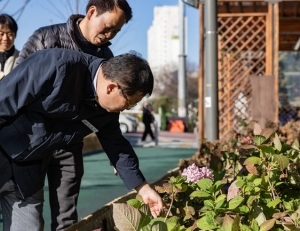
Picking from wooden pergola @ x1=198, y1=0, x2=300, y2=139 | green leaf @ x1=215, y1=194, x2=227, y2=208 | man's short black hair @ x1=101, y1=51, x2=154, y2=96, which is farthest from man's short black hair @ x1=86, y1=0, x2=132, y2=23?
wooden pergola @ x1=198, y1=0, x2=300, y2=139

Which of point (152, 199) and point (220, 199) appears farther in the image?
Answer: point (152, 199)

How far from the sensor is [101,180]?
9.99 metres

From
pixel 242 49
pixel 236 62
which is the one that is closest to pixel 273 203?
pixel 236 62

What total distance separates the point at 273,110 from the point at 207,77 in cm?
293

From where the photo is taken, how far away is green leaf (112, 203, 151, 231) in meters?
2.06

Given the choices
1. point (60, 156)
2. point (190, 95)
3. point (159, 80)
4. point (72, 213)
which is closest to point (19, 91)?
point (60, 156)

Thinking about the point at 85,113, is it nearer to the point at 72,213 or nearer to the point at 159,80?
the point at 72,213

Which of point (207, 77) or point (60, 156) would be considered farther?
point (207, 77)

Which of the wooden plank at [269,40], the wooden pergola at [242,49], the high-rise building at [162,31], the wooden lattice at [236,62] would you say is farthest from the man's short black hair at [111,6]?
the high-rise building at [162,31]

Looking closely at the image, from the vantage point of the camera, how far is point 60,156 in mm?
3654

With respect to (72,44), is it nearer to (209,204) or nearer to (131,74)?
(131,74)

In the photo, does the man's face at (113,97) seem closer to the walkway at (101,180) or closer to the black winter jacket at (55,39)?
the black winter jacket at (55,39)

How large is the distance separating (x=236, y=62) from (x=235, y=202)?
10311 mm

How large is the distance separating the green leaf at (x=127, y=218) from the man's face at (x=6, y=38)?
261 centimetres
